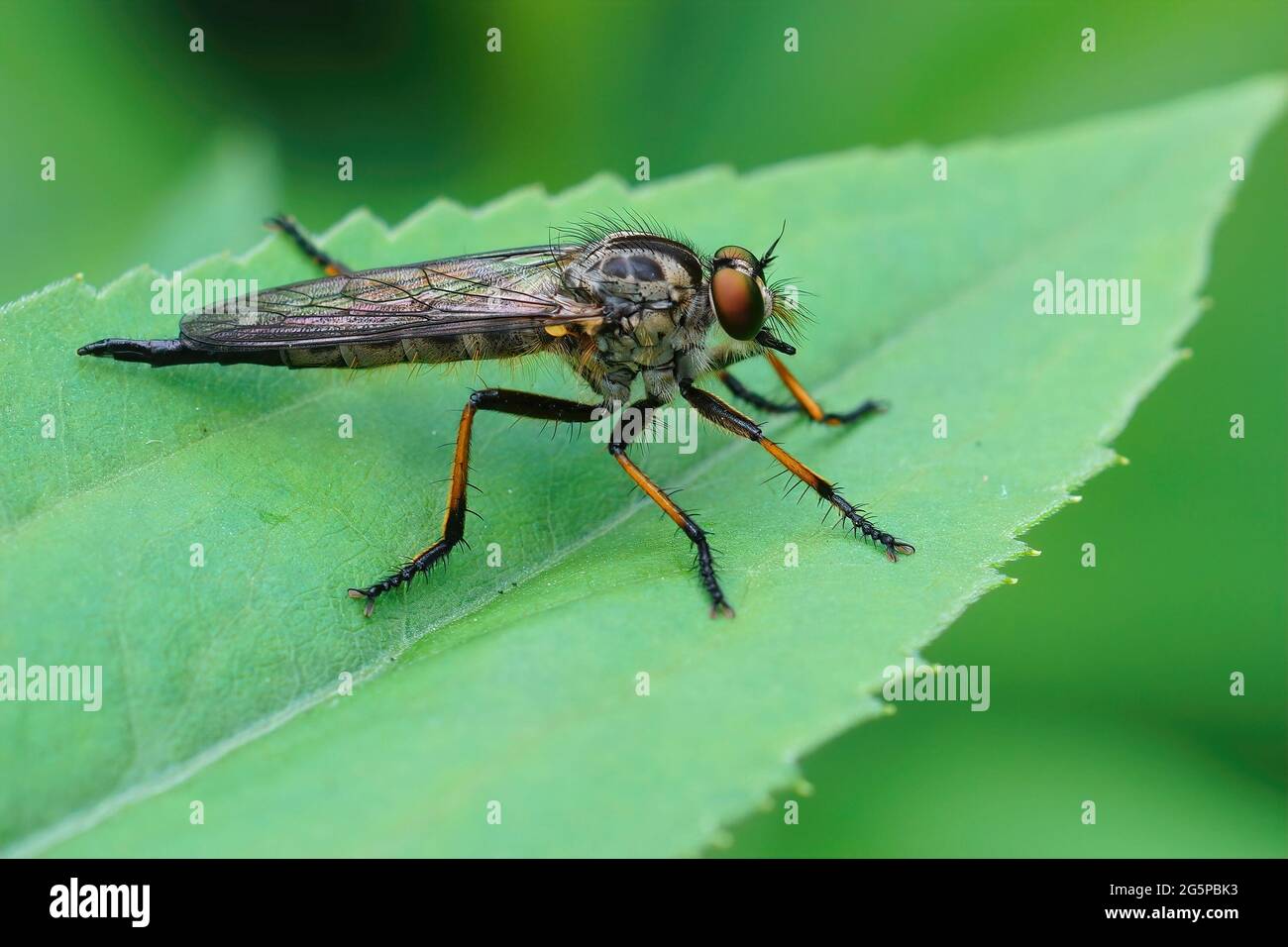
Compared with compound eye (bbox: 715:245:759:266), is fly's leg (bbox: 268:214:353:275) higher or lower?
higher

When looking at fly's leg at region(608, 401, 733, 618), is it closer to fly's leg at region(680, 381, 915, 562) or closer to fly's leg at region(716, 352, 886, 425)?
fly's leg at region(680, 381, 915, 562)

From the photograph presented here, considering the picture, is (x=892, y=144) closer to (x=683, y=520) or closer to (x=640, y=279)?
(x=640, y=279)

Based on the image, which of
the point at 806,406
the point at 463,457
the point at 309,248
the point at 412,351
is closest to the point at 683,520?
the point at 463,457

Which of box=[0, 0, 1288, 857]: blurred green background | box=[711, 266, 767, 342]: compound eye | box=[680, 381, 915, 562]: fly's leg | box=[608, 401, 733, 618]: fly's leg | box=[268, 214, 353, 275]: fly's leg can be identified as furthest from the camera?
box=[268, 214, 353, 275]: fly's leg

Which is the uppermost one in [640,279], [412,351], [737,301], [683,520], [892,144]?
[892,144]

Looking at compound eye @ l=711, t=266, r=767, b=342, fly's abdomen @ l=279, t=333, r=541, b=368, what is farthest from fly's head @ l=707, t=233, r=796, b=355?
fly's abdomen @ l=279, t=333, r=541, b=368

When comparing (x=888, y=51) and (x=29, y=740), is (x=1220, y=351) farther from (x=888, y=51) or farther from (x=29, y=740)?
(x=29, y=740)
